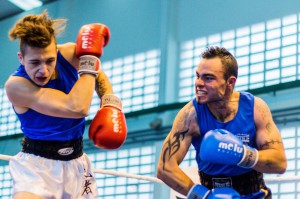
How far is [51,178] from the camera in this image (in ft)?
7.34

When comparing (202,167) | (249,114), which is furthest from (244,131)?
(202,167)

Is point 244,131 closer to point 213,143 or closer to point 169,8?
point 213,143

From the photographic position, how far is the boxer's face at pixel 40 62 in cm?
213

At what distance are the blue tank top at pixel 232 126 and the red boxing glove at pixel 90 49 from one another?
0.58 m

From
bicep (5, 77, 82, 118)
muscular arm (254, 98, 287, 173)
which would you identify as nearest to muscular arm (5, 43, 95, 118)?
bicep (5, 77, 82, 118)

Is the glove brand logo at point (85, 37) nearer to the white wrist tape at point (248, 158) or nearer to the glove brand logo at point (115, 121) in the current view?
the glove brand logo at point (115, 121)

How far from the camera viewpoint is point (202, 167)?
8.43 ft

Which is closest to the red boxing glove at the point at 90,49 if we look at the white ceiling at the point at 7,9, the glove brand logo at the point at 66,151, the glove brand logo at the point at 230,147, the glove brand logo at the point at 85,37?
the glove brand logo at the point at 85,37

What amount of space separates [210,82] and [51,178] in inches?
32.4

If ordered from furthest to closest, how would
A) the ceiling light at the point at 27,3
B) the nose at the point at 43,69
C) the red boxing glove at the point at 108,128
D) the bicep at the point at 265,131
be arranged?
the ceiling light at the point at 27,3 < the bicep at the point at 265,131 < the red boxing glove at the point at 108,128 < the nose at the point at 43,69

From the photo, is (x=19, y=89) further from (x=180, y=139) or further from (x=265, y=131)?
(x=265, y=131)

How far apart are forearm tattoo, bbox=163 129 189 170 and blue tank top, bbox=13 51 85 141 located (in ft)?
1.40

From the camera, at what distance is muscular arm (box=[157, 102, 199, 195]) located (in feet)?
8.12

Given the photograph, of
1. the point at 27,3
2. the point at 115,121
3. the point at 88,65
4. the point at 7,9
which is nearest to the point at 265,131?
the point at 115,121
